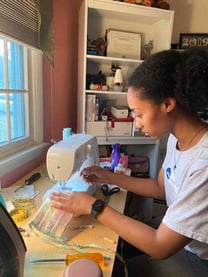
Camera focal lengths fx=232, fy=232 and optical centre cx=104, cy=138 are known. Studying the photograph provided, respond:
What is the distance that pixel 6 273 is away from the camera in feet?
1.68

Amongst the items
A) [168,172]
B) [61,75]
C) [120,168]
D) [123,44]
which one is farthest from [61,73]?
[168,172]

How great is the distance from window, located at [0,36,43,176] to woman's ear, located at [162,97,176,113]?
0.90 m

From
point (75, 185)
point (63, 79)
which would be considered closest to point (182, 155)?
point (75, 185)

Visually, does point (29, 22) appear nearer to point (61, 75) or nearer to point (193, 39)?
point (61, 75)

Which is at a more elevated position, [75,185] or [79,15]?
[79,15]

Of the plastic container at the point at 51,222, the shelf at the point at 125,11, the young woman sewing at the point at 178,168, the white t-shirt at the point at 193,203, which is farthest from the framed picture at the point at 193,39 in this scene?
the plastic container at the point at 51,222

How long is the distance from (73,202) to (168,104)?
0.47 meters

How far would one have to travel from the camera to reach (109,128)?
5.84 feet

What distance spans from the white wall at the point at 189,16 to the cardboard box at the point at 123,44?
1.69 feet

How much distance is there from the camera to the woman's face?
30.0 inches

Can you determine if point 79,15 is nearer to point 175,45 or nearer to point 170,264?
point 175,45

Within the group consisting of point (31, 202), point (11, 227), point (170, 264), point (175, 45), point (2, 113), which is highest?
point (175, 45)

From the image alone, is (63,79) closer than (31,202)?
No

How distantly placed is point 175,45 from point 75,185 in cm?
163
